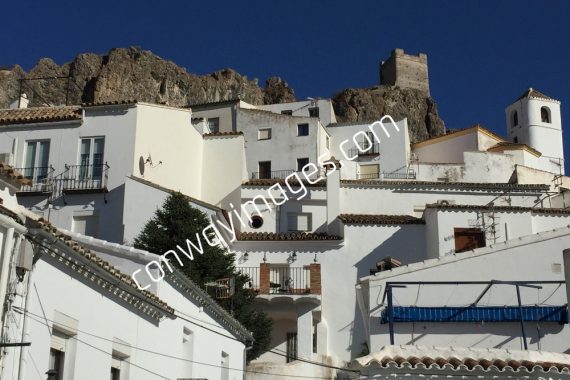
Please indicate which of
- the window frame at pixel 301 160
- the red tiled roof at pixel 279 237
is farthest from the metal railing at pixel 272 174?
the red tiled roof at pixel 279 237

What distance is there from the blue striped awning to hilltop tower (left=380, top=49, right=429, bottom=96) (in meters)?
81.9

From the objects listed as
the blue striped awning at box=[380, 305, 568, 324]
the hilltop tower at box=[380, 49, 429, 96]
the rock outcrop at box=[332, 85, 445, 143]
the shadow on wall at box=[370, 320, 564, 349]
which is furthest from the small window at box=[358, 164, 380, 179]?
the hilltop tower at box=[380, 49, 429, 96]

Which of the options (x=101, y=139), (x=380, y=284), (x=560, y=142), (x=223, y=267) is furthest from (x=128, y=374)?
(x=560, y=142)

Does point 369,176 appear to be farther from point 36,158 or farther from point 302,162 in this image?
point 36,158

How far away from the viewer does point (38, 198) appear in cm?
3869

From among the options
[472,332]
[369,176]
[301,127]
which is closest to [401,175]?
[369,176]

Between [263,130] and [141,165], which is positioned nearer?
[141,165]

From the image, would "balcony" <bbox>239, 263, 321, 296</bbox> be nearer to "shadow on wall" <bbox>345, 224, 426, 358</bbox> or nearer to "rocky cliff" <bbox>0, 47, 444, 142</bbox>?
"shadow on wall" <bbox>345, 224, 426, 358</bbox>

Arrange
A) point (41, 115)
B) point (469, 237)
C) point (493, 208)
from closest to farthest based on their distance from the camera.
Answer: point (41, 115), point (469, 237), point (493, 208)

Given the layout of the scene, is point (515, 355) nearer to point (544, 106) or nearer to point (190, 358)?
point (190, 358)

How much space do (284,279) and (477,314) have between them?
755 inches

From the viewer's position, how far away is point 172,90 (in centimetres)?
9150

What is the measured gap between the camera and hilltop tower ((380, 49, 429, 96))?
103m

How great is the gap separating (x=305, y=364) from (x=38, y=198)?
1433cm
